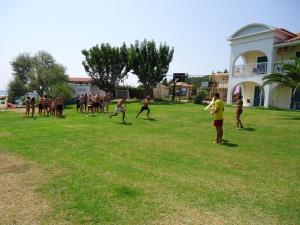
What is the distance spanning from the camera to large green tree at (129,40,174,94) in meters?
37.7

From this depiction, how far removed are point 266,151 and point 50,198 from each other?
23.0 feet

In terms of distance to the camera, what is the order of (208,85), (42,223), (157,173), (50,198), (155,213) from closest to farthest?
(42,223) < (155,213) < (50,198) < (157,173) < (208,85)

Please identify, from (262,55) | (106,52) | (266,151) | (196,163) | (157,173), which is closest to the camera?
(157,173)

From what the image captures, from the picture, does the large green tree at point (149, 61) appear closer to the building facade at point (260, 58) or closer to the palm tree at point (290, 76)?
the building facade at point (260, 58)

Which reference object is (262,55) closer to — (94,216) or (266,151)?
(266,151)

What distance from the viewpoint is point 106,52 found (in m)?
40.9

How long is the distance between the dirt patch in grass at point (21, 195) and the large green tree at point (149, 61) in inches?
1174

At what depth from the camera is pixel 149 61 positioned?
37625 millimetres

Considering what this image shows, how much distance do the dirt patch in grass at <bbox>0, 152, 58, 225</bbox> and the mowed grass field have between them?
0.68 ft

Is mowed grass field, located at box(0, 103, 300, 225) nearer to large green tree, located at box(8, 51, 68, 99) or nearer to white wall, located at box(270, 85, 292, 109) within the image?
white wall, located at box(270, 85, 292, 109)

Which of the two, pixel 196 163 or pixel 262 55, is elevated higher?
pixel 262 55

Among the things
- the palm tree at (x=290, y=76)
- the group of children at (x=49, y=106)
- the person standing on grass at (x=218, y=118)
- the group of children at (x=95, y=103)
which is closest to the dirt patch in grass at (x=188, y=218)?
the person standing on grass at (x=218, y=118)

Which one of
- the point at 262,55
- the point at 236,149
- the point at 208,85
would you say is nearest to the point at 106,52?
the point at 208,85

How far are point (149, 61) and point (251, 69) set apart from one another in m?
13.1
